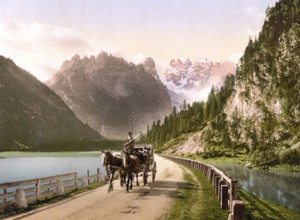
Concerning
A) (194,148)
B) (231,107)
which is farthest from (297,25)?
(194,148)

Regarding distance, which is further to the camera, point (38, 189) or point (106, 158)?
point (106, 158)

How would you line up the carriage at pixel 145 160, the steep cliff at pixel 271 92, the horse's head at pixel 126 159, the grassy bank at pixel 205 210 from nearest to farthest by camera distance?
1. the grassy bank at pixel 205 210
2. the horse's head at pixel 126 159
3. the carriage at pixel 145 160
4. the steep cliff at pixel 271 92

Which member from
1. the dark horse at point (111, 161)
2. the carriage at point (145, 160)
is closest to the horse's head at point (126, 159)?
the dark horse at point (111, 161)

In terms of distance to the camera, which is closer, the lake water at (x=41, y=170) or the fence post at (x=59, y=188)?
the fence post at (x=59, y=188)

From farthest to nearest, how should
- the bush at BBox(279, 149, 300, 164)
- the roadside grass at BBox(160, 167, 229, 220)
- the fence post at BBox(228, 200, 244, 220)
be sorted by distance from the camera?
the bush at BBox(279, 149, 300, 164), the roadside grass at BBox(160, 167, 229, 220), the fence post at BBox(228, 200, 244, 220)

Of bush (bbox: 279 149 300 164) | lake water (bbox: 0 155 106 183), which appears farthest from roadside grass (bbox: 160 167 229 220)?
bush (bbox: 279 149 300 164)

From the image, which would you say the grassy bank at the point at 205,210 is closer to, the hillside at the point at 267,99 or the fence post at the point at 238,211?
the fence post at the point at 238,211

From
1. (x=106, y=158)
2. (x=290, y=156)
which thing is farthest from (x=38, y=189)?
(x=290, y=156)

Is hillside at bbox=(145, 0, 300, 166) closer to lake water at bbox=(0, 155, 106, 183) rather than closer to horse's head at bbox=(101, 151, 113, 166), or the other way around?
lake water at bbox=(0, 155, 106, 183)

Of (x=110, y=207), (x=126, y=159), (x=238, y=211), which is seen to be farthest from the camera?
(x=126, y=159)

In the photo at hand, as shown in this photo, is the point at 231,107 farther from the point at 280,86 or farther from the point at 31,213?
the point at 31,213

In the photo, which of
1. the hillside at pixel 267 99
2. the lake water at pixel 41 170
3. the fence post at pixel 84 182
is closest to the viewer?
the fence post at pixel 84 182

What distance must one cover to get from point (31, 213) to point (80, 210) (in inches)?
95.2

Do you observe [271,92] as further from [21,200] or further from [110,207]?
[21,200]
